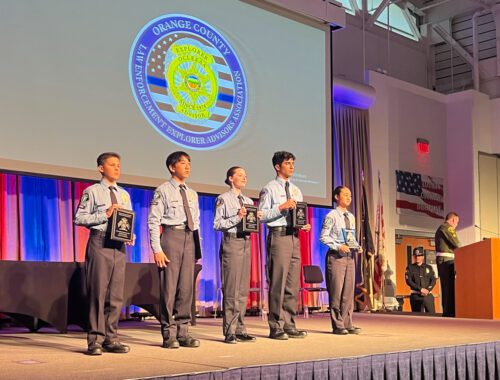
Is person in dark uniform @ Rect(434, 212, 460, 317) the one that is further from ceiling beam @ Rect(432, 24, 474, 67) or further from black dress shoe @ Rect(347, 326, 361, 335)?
ceiling beam @ Rect(432, 24, 474, 67)

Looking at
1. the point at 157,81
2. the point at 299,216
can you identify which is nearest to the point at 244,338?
the point at 299,216

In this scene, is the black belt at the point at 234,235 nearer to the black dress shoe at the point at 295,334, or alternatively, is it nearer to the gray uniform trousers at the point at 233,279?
the gray uniform trousers at the point at 233,279

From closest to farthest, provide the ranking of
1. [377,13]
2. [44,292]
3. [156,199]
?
[156,199] → [44,292] → [377,13]

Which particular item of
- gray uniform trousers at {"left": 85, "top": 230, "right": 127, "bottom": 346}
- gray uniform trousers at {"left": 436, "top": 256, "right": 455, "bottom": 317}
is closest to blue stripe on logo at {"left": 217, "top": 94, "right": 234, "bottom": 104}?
gray uniform trousers at {"left": 436, "top": 256, "right": 455, "bottom": 317}

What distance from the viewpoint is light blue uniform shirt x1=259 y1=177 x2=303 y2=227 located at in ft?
15.7

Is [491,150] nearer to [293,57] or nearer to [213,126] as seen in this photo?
[293,57]

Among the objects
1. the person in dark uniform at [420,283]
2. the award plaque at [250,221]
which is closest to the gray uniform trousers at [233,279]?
the award plaque at [250,221]

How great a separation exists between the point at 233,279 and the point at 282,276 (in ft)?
1.41

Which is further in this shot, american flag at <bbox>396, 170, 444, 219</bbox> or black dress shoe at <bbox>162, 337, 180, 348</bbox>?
american flag at <bbox>396, 170, 444, 219</bbox>

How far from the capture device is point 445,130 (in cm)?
1266

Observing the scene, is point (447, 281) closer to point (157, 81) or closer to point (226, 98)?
point (226, 98)

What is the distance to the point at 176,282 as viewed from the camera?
165 inches

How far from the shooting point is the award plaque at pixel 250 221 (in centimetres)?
446

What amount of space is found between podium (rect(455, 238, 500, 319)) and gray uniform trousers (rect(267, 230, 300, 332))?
138 inches
